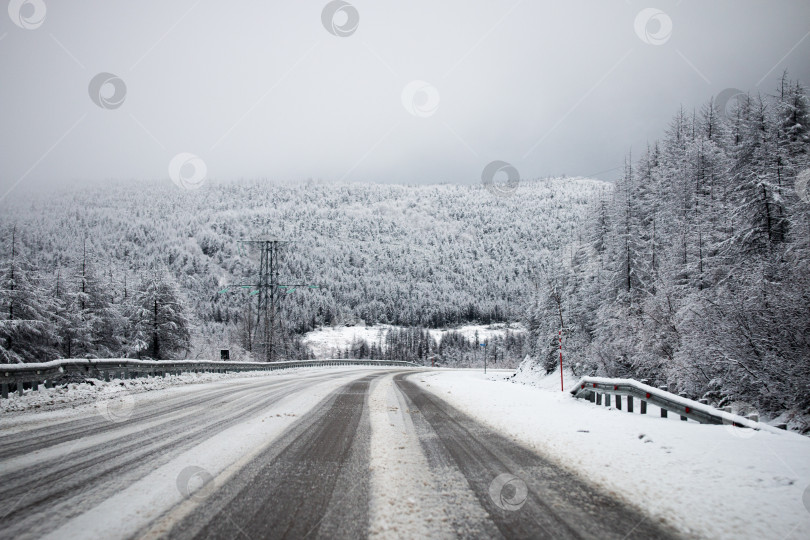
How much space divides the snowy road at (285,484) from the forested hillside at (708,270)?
35.3 feet

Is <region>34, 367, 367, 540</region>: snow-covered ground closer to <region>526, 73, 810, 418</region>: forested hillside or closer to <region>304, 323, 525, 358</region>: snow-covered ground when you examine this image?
<region>526, 73, 810, 418</region>: forested hillside

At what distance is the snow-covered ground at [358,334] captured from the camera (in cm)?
12925

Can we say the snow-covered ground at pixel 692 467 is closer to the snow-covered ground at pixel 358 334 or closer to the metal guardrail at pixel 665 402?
the metal guardrail at pixel 665 402

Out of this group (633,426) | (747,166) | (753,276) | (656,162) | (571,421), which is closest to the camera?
(633,426)

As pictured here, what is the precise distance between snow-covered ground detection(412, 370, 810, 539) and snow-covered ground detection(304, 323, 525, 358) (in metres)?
111

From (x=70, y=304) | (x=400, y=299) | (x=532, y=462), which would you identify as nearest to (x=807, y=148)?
(x=532, y=462)

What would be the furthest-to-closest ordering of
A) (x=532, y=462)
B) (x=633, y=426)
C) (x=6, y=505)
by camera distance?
(x=633, y=426) → (x=532, y=462) → (x=6, y=505)

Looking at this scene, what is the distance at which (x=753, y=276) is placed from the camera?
15406 millimetres

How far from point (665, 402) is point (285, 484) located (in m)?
7.45

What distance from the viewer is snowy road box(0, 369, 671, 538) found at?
3.35 m

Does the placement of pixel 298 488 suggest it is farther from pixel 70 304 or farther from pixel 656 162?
pixel 656 162

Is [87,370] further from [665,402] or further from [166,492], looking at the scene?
[665,402]

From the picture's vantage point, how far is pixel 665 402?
834 cm

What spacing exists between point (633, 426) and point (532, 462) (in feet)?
11.2
